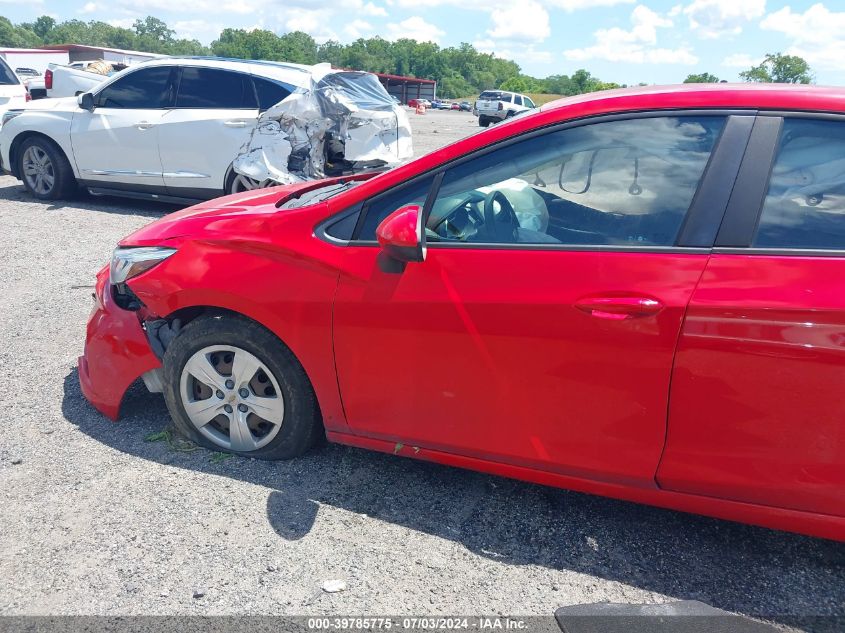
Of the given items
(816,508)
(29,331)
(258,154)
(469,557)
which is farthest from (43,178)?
(816,508)

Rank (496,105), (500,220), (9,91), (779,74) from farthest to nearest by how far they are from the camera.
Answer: (496,105) < (779,74) < (9,91) < (500,220)

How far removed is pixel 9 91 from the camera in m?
10.5

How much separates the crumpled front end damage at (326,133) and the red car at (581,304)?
15.5 ft

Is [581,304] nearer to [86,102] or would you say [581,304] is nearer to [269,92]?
[269,92]

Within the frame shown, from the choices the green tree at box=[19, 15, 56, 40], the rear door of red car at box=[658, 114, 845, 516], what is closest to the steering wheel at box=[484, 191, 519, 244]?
the rear door of red car at box=[658, 114, 845, 516]

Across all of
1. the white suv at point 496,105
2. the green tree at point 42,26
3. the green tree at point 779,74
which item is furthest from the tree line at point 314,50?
the white suv at point 496,105

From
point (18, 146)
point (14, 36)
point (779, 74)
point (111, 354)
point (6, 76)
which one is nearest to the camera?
point (111, 354)

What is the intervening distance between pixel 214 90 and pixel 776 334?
24.4 feet

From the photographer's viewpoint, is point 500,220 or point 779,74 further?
point 779,74

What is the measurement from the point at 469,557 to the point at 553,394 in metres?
0.73

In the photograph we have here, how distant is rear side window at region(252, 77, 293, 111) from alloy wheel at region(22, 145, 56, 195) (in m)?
2.95

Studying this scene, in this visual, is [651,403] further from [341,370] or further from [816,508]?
[341,370]

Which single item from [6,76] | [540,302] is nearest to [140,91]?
[6,76]

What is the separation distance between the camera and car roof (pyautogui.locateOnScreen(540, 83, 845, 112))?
2.37m
